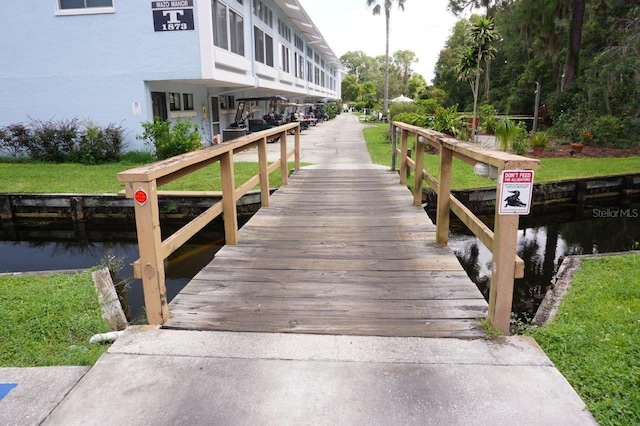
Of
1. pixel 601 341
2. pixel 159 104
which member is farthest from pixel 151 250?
pixel 159 104

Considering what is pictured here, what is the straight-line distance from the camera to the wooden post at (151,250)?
3.22 meters

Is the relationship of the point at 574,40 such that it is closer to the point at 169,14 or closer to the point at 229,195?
the point at 169,14

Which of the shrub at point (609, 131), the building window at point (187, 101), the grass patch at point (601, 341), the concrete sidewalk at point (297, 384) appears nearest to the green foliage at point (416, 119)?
the shrub at point (609, 131)

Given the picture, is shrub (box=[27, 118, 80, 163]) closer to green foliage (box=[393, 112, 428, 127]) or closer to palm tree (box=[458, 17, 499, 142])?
green foliage (box=[393, 112, 428, 127])

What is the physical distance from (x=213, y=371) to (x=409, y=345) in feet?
4.20

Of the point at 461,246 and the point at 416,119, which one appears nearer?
the point at 461,246

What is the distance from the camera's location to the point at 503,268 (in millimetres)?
3219

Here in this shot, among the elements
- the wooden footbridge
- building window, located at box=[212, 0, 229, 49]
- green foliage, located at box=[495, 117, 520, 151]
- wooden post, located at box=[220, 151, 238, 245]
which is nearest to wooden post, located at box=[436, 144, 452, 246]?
the wooden footbridge

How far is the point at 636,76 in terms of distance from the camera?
17.0 metres

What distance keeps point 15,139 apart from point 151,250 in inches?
531

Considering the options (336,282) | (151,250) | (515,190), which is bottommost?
(336,282)

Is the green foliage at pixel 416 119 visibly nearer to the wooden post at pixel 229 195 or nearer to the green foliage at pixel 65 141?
the green foliage at pixel 65 141

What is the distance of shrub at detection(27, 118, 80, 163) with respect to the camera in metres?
13.6

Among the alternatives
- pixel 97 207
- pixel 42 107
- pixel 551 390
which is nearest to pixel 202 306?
pixel 551 390
